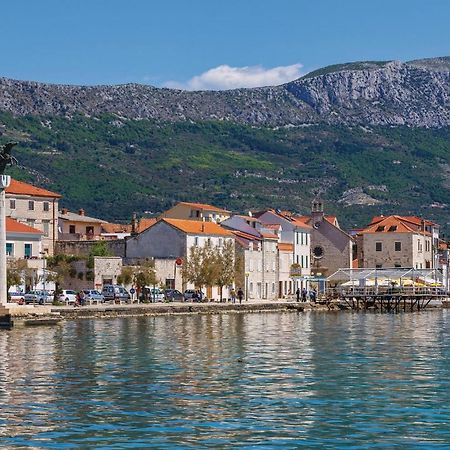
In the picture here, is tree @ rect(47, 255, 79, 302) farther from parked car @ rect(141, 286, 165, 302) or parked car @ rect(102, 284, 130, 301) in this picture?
parked car @ rect(141, 286, 165, 302)

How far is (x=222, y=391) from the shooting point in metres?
35.5

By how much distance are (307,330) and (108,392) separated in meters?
36.6

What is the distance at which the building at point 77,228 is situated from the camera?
132750 millimetres

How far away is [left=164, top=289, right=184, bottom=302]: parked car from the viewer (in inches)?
4220

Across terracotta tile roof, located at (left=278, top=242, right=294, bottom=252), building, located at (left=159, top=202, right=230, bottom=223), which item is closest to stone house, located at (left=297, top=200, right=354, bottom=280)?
terracotta tile roof, located at (left=278, top=242, right=294, bottom=252)

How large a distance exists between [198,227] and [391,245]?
136 feet

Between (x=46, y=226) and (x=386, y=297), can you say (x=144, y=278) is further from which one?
(x=386, y=297)

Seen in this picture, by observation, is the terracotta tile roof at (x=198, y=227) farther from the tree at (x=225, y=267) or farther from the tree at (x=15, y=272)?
the tree at (x=15, y=272)

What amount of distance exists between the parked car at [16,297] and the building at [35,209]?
25.5 meters

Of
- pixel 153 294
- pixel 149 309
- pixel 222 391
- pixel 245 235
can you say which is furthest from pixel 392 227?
pixel 222 391

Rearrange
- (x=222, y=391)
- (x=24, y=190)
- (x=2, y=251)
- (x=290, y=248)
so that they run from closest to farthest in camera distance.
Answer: (x=222, y=391)
(x=2, y=251)
(x=24, y=190)
(x=290, y=248)

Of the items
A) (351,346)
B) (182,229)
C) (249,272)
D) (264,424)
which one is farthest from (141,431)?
Result: (249,272)

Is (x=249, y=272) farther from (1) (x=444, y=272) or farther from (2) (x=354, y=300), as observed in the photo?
(1) (x=444, y=272)

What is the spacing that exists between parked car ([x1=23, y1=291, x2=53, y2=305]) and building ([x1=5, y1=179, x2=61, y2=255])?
66.6 feet
